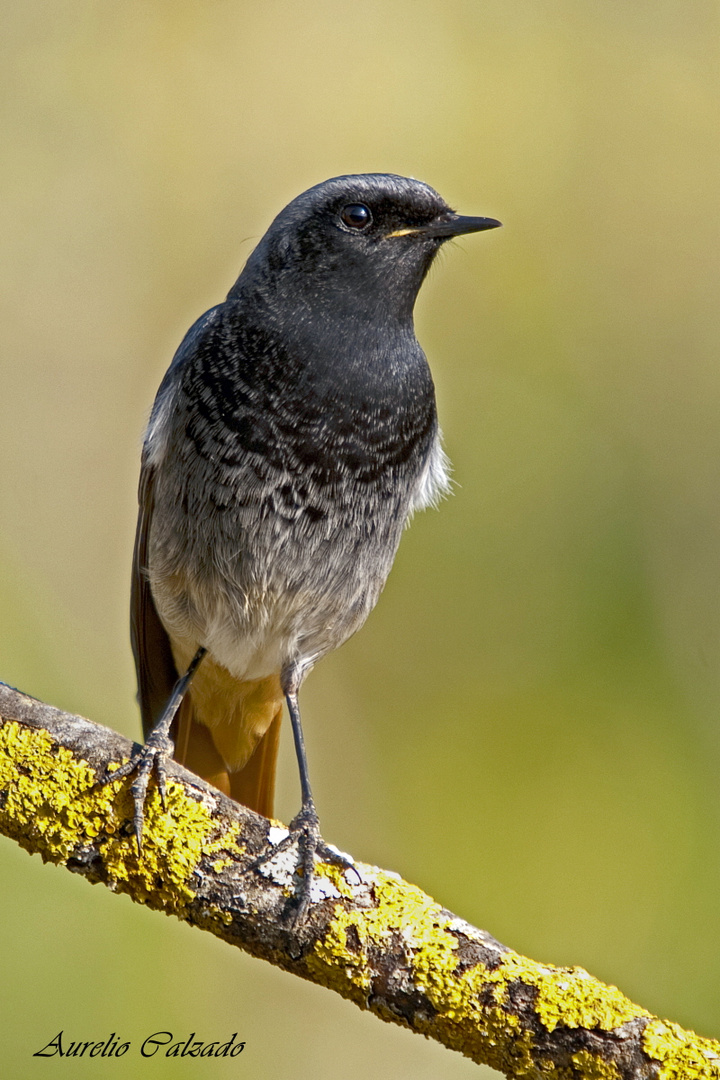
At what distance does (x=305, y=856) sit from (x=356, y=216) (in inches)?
79.8

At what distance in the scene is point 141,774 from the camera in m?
2.98

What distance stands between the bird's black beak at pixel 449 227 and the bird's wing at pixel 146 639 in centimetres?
125

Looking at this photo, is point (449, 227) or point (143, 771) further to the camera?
point (449, 227)

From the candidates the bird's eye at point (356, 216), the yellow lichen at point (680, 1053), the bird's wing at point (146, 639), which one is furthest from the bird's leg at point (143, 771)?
the bird's eye at point (356, 216)

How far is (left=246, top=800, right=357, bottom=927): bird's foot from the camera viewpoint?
2.78m

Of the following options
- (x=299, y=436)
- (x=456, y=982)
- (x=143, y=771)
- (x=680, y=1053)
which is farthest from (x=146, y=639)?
(x=680, y=1053)

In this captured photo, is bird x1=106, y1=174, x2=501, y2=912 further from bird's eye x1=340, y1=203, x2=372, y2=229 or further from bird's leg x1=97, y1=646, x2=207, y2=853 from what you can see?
bird's leg x1=97, y1=646, x2=207, y2=853

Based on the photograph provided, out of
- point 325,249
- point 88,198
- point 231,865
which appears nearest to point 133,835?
point 231,865

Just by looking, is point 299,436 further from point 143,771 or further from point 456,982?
point 456,982

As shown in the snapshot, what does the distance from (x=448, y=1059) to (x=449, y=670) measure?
67.3 inches

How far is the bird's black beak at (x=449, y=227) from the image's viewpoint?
367 cm

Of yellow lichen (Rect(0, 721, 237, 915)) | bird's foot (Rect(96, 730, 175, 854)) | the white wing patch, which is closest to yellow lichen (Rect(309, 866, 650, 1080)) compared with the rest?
yellow lichen (Rect(0, 721, 237, 915))

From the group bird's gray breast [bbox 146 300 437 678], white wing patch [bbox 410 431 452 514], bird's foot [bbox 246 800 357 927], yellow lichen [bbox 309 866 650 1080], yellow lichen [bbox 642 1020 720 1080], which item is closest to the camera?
yellow lichen [bbox 642 1020 720 1080]

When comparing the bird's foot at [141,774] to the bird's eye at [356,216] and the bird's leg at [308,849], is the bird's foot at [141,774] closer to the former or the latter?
the bird's leg at [308,849]
